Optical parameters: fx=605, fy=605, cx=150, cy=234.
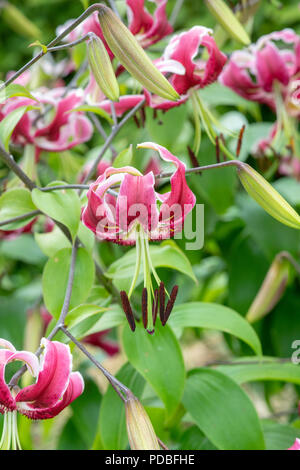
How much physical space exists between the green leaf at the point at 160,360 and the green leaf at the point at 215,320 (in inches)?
1.9

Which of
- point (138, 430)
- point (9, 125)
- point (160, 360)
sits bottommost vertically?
Result: point (160, 360)

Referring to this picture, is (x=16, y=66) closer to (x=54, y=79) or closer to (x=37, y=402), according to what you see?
(x=54, y=79)

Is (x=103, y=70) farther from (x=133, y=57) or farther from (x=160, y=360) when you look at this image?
(x=160, y=360)

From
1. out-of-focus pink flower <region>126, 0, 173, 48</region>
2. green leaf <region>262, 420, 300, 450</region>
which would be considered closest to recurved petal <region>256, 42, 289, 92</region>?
out-of-focus pink flower <region>126, 0, 173, 48</region>

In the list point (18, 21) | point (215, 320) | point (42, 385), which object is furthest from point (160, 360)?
point (18, 21)

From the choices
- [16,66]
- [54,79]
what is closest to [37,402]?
[54,79]

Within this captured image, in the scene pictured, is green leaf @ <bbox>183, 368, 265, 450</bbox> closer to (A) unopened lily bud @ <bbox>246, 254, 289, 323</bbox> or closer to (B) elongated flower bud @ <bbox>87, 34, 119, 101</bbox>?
(A) unopened lily bud @ <bbox>246, 254, 289, 323</bbox>

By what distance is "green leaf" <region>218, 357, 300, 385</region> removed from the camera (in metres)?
0.74

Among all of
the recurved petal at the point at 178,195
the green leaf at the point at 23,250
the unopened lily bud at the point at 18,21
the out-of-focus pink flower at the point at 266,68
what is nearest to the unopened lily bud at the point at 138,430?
the recurved petal at the point at 178,195

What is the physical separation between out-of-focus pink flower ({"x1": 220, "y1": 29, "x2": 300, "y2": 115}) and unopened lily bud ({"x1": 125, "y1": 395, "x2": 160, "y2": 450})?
0.52 metres

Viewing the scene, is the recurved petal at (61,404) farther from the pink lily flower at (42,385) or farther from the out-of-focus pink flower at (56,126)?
the out-of-focus pink flower at (56,126)

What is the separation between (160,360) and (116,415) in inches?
4.6

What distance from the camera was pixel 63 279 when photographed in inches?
23.2

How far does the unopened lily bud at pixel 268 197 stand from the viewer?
0.49 meters
